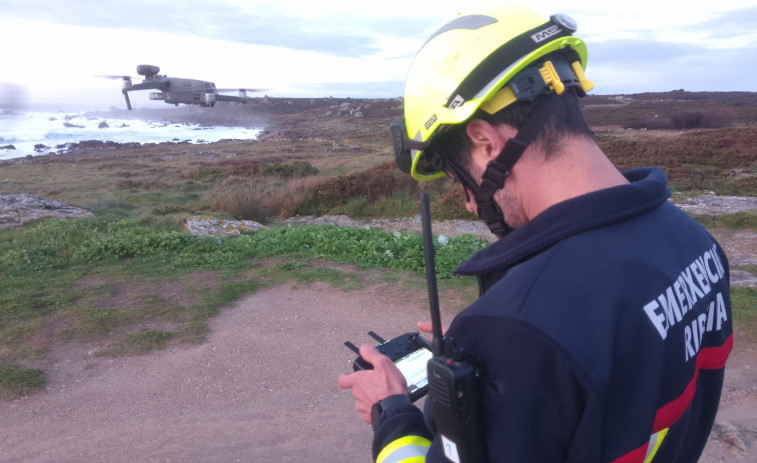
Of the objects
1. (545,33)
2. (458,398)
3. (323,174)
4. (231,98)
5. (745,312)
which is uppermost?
(231,98)

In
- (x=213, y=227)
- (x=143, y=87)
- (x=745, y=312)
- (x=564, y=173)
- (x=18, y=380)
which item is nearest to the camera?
(x=564, y=173)

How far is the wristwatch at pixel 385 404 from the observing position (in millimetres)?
1506

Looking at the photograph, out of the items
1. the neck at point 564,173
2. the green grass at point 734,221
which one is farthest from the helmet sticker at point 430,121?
the green grass at point 734,221

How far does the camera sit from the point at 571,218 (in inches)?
47.7

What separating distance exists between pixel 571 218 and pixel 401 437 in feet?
2.23

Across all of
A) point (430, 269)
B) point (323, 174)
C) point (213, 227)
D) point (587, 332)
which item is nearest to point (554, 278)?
point (587, 332)

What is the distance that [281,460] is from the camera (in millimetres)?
3764

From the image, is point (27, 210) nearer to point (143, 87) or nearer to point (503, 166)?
point (143, 87)

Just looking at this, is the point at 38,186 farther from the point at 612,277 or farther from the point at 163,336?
the point at 612,277

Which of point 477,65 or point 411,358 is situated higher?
point 477,65

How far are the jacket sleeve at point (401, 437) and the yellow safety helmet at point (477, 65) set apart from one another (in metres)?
0.73

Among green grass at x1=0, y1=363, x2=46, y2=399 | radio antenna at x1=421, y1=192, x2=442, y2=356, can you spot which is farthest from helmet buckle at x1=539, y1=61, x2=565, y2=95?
green grass at x1=0, y1=363, x2=46, y2=399

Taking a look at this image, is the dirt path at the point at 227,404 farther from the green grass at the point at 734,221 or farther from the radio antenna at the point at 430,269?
the green grass at the point at 734,221

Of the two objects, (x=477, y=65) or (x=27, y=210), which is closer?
(x=477, y=65)
